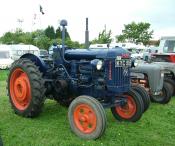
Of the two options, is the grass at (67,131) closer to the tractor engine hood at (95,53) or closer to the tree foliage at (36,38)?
the tractor engine hood at (95,53)

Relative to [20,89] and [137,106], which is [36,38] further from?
[137,106]

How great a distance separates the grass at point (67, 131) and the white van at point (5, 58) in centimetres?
1716

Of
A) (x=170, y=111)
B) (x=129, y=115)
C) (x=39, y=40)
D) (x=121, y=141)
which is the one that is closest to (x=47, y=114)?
(x=129, y=115)

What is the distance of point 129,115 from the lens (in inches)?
291

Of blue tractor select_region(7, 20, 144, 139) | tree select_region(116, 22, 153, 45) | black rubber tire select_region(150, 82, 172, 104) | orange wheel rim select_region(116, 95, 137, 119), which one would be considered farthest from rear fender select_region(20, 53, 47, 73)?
tree select_region(116, 22, 153, 45)

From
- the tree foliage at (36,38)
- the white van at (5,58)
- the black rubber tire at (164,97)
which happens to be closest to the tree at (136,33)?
the tree foliage at (36,38)

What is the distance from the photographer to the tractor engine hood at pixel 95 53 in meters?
6.64

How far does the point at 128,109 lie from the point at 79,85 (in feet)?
3.75

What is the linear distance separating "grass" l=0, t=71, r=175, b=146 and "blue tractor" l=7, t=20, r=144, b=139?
219 millimetres

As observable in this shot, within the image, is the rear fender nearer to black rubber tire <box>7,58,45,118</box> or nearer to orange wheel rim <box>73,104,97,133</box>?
black rubber tire <box>7,58,45,118</box>

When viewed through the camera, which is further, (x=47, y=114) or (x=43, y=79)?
(x=47, y=114)

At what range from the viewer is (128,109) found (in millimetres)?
7398

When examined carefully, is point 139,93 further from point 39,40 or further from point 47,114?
point 39,40

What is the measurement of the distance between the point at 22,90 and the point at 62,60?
40.8 inches
